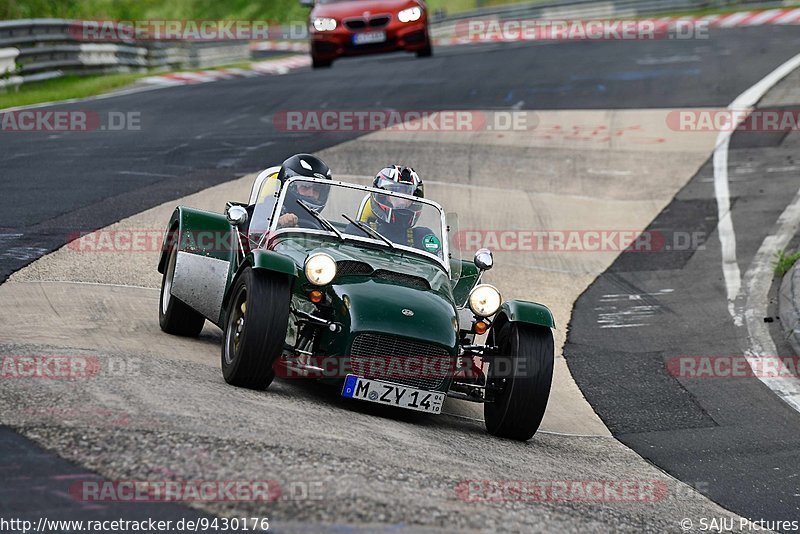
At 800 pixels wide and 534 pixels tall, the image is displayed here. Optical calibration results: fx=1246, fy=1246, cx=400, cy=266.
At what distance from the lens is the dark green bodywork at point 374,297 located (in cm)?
771

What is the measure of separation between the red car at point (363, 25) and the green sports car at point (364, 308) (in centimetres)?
1713

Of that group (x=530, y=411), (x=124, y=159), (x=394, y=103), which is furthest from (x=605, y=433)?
(x=394, y=103)

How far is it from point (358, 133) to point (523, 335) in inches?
494

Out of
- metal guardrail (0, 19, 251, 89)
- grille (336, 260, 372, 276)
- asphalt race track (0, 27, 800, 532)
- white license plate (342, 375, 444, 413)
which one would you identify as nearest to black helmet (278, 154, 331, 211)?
grille (336, 260, 372, 276)

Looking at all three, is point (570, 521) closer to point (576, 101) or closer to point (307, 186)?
point (307, 186)

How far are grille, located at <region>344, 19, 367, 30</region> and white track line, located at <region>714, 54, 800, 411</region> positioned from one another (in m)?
9.20

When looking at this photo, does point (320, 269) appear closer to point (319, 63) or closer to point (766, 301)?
point (766, 301)

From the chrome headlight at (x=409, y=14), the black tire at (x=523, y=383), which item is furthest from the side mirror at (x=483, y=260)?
the chrome headlight at (x=409, y=14)

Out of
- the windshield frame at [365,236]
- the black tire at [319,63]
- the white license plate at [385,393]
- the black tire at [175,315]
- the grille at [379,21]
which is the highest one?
the grille at [379,21]

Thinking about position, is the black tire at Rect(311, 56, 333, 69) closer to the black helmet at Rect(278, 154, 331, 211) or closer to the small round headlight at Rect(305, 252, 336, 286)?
the black helmet at Rect(278, 154, 331, 211)

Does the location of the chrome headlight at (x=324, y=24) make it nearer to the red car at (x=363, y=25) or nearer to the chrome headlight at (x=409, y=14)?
the red car at (x=363, y=25)

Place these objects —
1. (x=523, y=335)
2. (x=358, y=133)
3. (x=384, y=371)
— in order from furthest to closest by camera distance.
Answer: (x=358, y=133) < (x=523, y=335) < (x=384, y=371)

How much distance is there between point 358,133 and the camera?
20.4 m

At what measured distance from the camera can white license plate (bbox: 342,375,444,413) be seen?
24.9 feet
